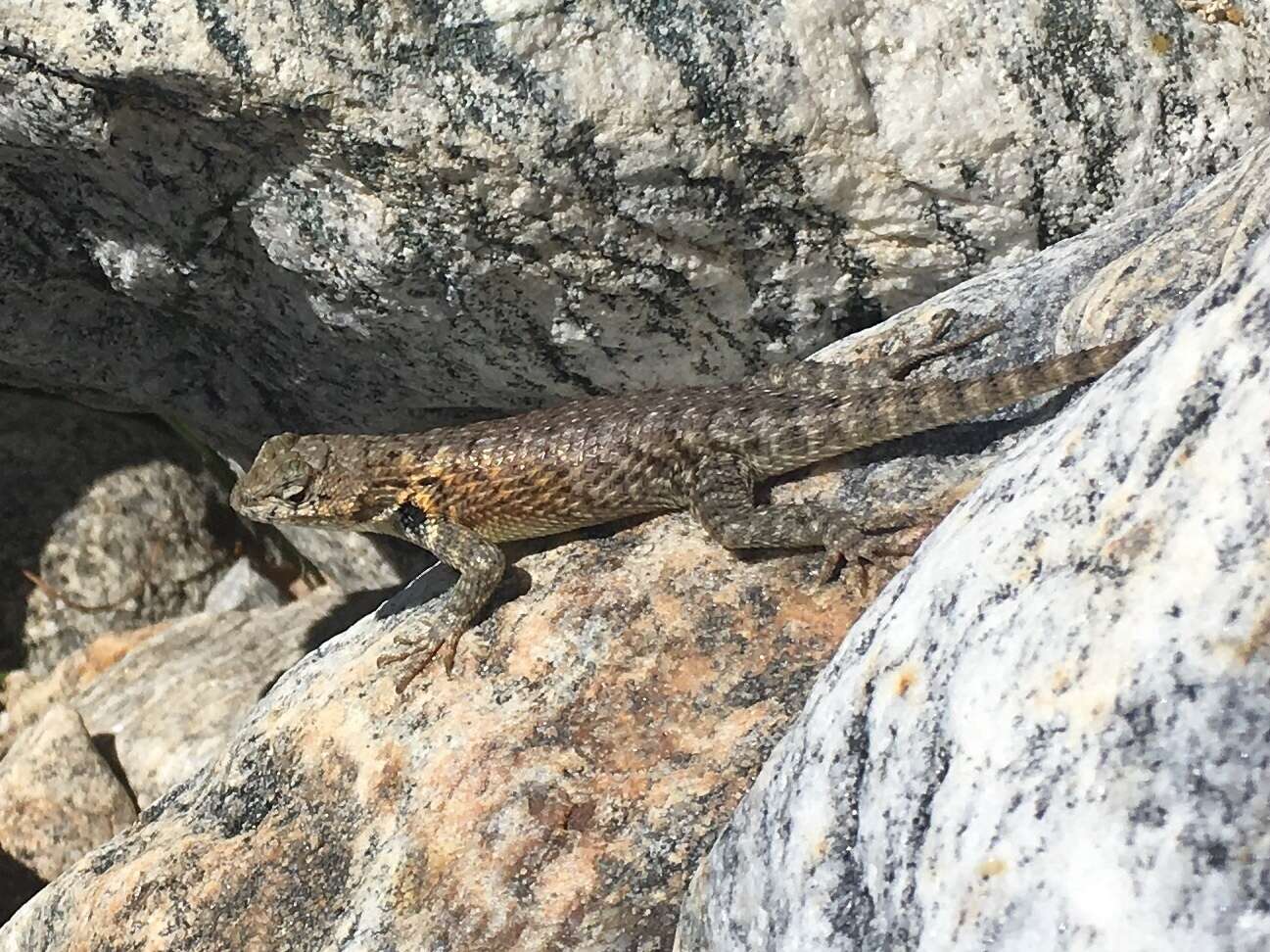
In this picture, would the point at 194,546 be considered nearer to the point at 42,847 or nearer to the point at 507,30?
the point at 42,847

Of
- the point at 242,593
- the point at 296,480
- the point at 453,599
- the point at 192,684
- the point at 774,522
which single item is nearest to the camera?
the point at 774,522

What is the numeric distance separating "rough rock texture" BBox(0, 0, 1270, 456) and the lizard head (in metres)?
0.54

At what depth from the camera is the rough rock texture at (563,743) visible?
11.5 feet

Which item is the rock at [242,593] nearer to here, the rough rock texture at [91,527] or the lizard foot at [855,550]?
the rough rock texture at [91,527]

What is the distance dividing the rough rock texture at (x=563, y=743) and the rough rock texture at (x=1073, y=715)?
951 millimetres

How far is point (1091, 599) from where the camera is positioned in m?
2.11

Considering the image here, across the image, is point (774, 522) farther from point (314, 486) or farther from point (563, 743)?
point (314, 486)

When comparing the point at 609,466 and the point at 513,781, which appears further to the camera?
the point at 609,466

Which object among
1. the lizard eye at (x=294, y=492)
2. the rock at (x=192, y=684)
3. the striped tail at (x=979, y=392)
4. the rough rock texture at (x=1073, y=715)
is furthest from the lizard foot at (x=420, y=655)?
the rock at (x=192, y=684)

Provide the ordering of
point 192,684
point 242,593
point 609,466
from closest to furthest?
point 609,466, point 192,684, point 242,593

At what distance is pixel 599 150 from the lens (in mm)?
4402

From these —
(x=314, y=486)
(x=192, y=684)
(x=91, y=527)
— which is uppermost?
(x=91, y=527)

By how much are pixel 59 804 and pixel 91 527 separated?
1850 millimetres

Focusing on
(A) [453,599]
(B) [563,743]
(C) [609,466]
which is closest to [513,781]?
(B) [563,743]
